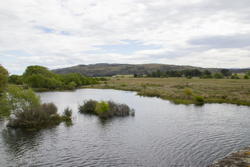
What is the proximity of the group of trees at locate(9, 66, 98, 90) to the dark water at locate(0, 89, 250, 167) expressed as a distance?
214ft

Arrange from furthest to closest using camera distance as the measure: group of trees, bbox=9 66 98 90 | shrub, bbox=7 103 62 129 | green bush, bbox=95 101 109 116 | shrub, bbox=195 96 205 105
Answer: group of trees, bbox=9 66 98 90 < shrub, bbox=195 96 205 105 < green bush, bbox=95 101 109 116 < shrub, bbox=7 103 62 129

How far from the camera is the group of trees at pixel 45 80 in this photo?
305ft

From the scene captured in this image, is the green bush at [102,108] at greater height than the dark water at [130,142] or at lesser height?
greater

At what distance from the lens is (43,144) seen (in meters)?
22.2

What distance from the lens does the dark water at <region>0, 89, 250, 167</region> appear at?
18234 mm

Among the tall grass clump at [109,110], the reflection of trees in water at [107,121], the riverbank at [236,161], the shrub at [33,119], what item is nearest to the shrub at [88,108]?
the tall grass clump at [109,110]

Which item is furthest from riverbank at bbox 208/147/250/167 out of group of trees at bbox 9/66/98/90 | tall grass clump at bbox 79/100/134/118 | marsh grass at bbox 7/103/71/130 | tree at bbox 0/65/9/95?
group of trees at bbox 9/66/98/90

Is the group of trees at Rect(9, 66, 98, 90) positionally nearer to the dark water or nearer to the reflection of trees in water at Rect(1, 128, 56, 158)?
the dark water

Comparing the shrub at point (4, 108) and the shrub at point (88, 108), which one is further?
the shrub at point (88, 108)

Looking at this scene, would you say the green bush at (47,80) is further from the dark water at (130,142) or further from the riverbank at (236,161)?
the riverbank at (236,161)

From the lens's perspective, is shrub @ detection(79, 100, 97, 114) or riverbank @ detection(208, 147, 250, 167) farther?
shrub @ detection(79, 100, 97, 114)

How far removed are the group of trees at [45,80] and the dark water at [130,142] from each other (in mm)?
65223

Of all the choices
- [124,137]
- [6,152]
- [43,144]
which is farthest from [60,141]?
[124,137]

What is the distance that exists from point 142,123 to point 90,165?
14896mm
